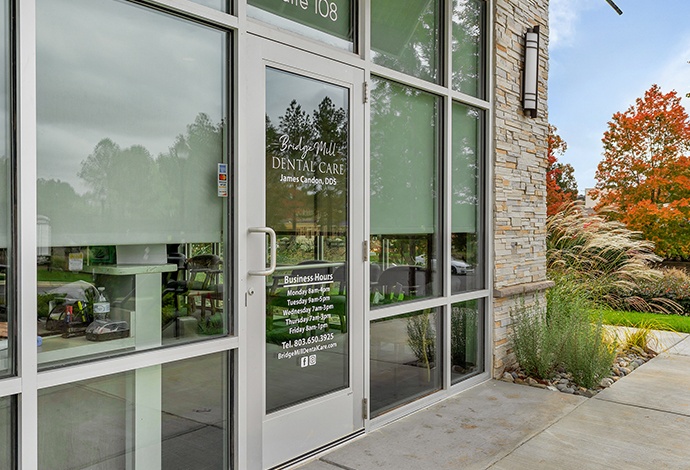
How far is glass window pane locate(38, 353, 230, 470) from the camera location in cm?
231

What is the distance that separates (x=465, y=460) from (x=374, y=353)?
35.4 inches

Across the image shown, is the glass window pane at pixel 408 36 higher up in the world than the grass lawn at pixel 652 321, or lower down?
higher up

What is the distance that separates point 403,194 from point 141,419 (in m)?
2.30

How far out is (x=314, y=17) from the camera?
11.2 feet

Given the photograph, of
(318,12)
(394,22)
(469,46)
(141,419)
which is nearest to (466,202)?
(469,46)

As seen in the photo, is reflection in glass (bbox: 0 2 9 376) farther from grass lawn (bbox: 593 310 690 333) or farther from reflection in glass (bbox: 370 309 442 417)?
grass lawn (bbox: 593 310 690 333)

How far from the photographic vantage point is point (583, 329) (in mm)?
4988

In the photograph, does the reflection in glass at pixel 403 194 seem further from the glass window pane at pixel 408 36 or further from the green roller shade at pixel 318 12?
the green roller shade at pixel 318 12

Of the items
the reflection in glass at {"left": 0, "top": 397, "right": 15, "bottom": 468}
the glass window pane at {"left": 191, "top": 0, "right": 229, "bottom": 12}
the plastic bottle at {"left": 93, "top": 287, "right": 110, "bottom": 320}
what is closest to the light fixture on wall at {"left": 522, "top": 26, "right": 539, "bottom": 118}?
the glass window pane at {"left": 191, "top": 0, "right": 229, "bottom": 12}

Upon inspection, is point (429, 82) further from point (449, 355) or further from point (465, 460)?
point (465, 460)

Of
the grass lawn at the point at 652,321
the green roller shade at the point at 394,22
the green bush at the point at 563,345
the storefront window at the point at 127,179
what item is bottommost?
the grass lawn at the point at 652,321

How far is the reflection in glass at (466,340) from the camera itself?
15.4 ft

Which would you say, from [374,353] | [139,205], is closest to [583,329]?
[374,353]

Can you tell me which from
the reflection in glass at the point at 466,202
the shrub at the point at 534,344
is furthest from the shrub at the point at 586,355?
the reflection in glass at the point at 466,202
